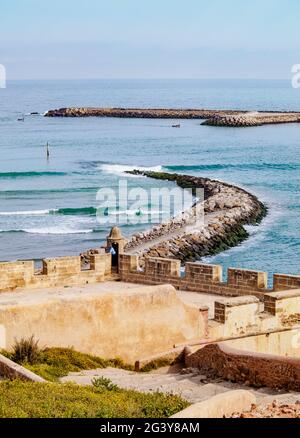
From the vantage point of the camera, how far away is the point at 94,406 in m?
10.0

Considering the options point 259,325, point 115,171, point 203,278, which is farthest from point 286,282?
point 115,171

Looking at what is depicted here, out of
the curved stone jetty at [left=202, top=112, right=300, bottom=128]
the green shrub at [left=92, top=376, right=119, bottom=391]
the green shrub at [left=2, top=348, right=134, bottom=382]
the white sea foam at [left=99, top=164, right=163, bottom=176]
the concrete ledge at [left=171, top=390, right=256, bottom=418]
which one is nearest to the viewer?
the concrete ledge at [left=171, top=390, right=256, bottom=418]

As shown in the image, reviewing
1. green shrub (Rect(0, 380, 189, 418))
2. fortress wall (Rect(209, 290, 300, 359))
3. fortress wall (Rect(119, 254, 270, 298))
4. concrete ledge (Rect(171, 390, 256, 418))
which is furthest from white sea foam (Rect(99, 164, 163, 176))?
concrete ledge (Rect(171, 390, 256, 418))

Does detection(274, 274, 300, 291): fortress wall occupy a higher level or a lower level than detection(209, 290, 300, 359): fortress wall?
higher

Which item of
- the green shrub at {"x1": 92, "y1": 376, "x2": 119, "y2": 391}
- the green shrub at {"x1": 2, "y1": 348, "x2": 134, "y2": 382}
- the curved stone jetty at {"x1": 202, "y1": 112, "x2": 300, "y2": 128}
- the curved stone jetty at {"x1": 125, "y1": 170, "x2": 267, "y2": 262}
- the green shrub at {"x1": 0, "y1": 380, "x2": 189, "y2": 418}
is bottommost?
the curved stone jetty at {"x1": 125, "y1": 170, "x2": 267, "y2": 262}

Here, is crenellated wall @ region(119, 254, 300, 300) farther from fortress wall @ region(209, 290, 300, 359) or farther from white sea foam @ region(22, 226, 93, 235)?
white sea foam @ region(22, 226, 93, 235)

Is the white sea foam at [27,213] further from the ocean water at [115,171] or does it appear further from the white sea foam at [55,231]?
the white sea foam at [55,231]

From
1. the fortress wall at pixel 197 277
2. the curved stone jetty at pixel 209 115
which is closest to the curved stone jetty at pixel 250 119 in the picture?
the curved stone jetty at pixel 209 115

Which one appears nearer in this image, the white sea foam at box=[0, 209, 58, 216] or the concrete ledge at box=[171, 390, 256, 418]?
the concrete ledge at box=[171, 390, 256, 418]

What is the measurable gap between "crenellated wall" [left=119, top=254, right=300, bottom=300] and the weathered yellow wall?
1.58 meters

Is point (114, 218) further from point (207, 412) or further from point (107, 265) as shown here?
A: point (207, 412)

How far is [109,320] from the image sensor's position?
1461 centimetres

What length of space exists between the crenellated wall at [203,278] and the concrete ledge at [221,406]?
625 centimetres

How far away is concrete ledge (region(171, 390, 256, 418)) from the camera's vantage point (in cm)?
892
